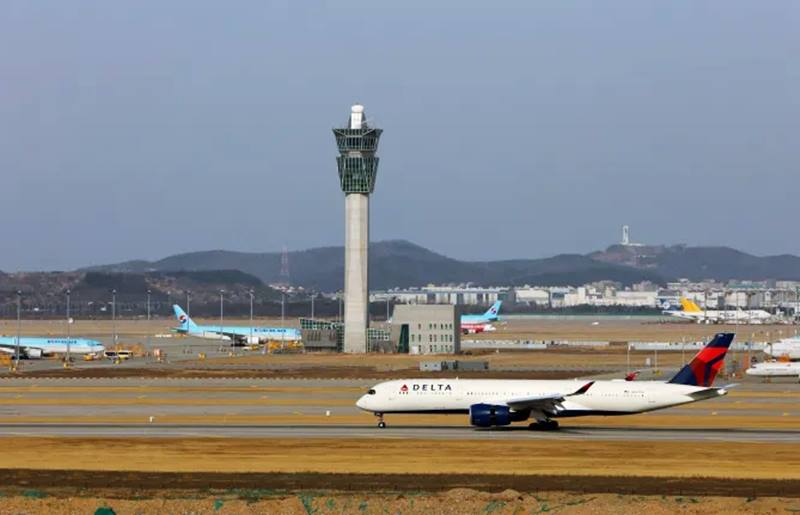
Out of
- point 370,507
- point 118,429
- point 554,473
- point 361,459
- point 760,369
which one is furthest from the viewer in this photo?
point 760,369

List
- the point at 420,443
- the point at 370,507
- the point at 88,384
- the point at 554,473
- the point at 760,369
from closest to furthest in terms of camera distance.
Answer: the point at 370,507
the point at 554,473
the point at 420,443
the point at 88,384
the point at 760,369

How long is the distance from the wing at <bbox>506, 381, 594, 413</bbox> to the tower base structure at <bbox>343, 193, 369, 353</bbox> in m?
80.2

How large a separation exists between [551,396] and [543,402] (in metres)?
0.57

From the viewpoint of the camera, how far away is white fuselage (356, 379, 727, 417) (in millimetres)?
71375

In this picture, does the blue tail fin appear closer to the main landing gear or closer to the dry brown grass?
the main landing gear

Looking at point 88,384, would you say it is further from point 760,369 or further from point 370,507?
point 370,507

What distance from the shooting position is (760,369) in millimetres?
117875

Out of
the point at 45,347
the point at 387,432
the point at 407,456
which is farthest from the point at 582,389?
the point at 45,347

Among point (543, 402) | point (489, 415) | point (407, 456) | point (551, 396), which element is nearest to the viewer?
point (407, 456)

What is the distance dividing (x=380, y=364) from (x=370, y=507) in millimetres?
90414

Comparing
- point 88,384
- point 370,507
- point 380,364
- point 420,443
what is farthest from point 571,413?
point 380,364

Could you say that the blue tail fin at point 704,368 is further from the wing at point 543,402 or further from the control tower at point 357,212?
the control tower at point 357,212

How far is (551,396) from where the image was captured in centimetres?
7050

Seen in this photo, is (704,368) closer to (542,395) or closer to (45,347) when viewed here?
(542,395)
